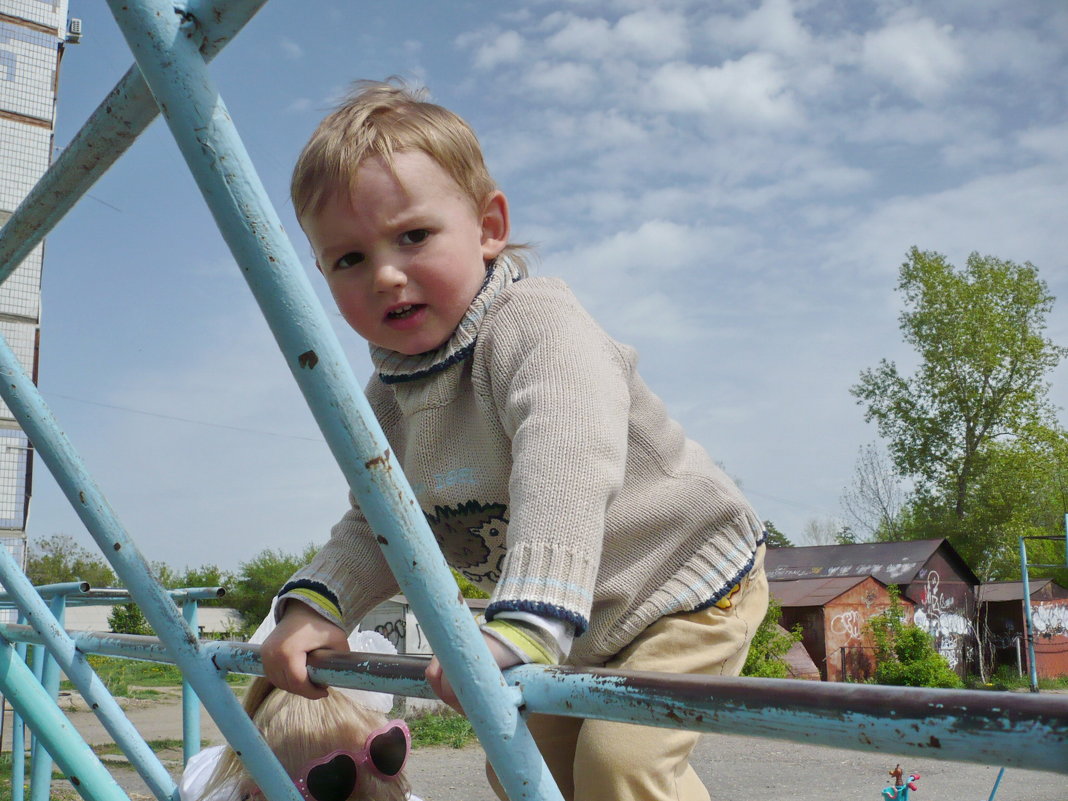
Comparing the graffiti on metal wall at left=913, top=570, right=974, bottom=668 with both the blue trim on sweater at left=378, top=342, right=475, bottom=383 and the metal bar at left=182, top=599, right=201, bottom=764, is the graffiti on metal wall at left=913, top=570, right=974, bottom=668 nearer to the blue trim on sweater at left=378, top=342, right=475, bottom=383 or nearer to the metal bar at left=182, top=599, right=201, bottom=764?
the metal bar at left=182, top=599, right=201, bottom=764

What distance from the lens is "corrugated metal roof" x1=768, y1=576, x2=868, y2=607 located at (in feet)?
59.3

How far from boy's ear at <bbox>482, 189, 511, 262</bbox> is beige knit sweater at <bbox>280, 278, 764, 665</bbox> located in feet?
0.32

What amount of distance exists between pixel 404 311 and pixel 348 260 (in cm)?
10

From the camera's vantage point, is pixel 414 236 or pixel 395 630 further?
pixel 395 630

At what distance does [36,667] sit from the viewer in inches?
115

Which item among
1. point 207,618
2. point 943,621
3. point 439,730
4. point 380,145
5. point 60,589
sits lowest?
point 439,730

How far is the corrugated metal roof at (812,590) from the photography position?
59.3 feet

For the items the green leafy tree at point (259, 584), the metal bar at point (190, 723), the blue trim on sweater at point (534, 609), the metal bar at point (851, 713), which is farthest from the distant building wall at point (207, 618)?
the metal bar at point (851, 713)

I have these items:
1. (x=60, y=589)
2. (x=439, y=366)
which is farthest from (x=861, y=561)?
(x=439, y=366)

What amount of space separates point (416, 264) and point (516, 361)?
0.18 m

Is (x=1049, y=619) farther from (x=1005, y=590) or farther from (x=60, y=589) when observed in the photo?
(x=60, y=589)

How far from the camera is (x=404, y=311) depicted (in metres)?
1.28

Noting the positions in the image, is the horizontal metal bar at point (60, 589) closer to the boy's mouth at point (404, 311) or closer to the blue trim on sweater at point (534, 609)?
the boy's mouth at point (404, 311)

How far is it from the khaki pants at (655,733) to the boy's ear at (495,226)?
58 centimetres
